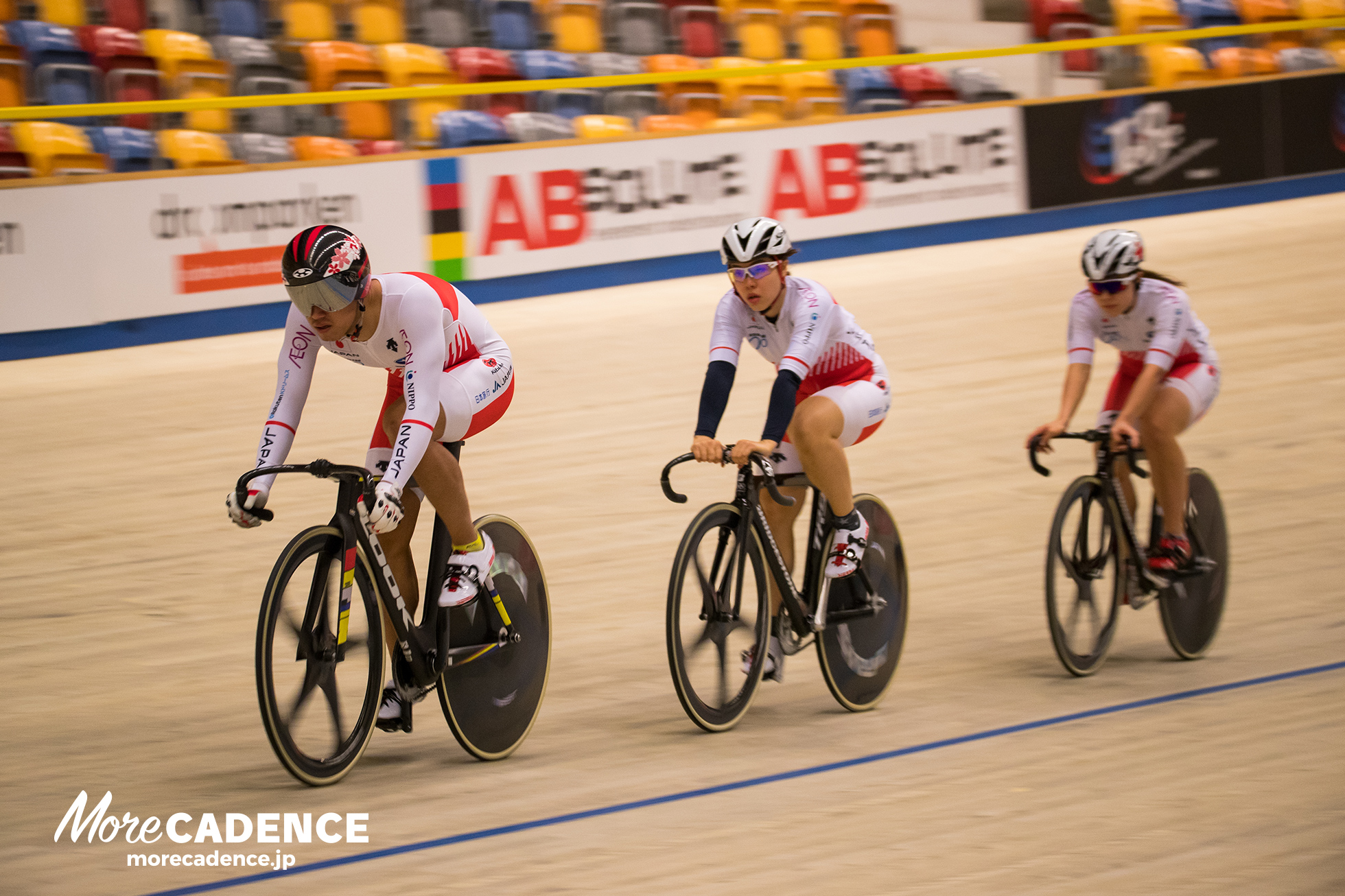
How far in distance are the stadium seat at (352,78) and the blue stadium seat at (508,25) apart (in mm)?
1366

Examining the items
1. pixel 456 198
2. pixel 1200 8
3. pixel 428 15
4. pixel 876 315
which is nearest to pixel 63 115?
pixel 456 198

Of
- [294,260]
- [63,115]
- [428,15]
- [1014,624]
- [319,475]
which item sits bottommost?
[1014,624]

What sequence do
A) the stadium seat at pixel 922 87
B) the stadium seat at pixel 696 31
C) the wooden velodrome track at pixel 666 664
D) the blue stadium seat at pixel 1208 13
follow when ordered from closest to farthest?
the wooden velodrome track at pixel 666 664, the stadium seat at pixel 922 87, the stadium seat at pixel 696 31, the blue stadium seat at pixel 1208 13

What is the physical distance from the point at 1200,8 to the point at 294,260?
56.3 ft

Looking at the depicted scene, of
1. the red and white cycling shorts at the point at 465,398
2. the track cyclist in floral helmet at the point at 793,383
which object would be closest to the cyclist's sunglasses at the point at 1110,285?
the track cyclist in floral helmet at the point at 793,383

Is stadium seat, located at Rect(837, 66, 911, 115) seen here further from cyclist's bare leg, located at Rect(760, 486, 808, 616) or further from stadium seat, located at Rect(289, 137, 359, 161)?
cyclist's bare leg, located at Rect(760, 486, 808, 616)

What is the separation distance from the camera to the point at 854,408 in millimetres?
4652

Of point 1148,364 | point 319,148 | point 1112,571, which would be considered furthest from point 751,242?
point 319,148

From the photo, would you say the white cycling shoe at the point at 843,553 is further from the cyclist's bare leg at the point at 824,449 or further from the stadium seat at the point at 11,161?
the stadium seat at the point at 11,161

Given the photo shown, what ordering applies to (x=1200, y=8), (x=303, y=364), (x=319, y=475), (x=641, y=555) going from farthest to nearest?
1. (x=1200, y=8)
2. (x=641, y=555)
3. (x=303, y=364)
4. (x=319, y=475)

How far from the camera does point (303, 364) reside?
4070mm

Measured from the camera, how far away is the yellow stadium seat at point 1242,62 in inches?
628

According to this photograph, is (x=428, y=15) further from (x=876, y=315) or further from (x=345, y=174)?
(x=876, y=315)

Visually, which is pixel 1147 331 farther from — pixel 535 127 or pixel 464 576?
pixel 535 127
